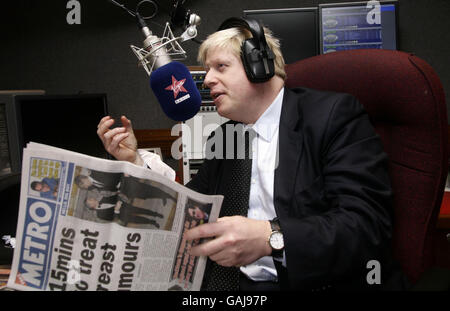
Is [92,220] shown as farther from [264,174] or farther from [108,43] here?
[108,43]

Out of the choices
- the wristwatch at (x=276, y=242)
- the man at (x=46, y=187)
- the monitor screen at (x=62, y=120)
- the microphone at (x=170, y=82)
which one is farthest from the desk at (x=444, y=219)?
the monitor screen at (x=62, y=120)

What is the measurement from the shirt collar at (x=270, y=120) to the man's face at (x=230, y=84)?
5 cm

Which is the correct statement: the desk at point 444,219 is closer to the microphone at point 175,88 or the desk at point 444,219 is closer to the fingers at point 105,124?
the microphone at point 175,88

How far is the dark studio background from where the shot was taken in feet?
5.80

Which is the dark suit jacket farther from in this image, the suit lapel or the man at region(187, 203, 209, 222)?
the man at region(187, 203, 209, 222)

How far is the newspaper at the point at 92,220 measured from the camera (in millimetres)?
579

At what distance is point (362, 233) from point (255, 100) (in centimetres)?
42

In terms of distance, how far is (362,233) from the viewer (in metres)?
0.67

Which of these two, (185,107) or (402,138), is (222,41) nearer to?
(185,107)

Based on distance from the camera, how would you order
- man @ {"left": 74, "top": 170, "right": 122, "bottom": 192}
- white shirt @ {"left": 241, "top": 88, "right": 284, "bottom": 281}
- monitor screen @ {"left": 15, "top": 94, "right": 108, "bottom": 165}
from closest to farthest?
man @ {"left": 74, "top": 170, "right": 122, "bottom": 192}
white shirt @ {"left": 241, "top": 88, "right": 284, "bottom": 281}
monitor screen @ {"left": 15, "top": 94, "right": 108, "bottom": 165}

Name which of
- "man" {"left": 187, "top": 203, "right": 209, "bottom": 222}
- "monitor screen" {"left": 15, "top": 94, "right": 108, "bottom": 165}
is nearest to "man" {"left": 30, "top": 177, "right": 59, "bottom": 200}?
"man" {"left": 187, "top": 203, "right": 209, "bottom": 222}

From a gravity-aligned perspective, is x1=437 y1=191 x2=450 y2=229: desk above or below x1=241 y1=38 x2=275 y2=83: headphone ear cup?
below

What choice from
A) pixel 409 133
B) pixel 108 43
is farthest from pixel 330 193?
pixel 108 43

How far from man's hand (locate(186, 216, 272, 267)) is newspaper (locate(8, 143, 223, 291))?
29mm
